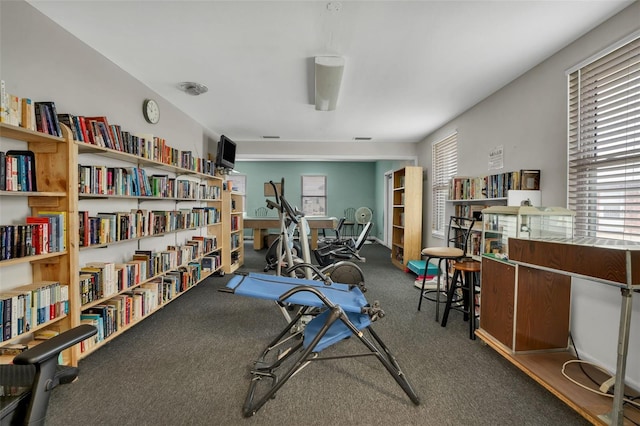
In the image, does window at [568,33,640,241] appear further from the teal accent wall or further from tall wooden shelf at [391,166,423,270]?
the teal accent wall

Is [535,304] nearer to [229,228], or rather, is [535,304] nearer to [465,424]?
[465,424]

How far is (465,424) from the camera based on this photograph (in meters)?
1.60

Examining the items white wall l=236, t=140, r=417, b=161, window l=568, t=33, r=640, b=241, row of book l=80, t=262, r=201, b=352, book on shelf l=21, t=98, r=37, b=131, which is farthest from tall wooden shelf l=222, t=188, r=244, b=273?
window l=568, t=33, r=640, b=241

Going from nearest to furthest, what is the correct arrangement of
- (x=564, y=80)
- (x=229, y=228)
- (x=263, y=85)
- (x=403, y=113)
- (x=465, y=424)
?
(x=465, y=424) → (x=564, y=80) → (x=263, y=85) → (x=403, y=113) → (x=229, y=228)

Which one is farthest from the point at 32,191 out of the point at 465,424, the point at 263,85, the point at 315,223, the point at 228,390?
the point at 315,223

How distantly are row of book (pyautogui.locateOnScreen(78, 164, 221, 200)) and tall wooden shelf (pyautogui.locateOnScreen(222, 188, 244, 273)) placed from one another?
0.99 meters

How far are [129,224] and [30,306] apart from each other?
40.2 inches

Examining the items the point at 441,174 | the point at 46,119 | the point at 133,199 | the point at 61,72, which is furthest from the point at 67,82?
the point at 441,174

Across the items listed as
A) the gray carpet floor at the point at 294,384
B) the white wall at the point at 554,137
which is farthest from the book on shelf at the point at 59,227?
the white wall at the point at 554,137

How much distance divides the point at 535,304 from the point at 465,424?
1.11m

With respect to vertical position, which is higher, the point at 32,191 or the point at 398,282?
the point at 32,191

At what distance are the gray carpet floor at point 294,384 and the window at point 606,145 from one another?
4.47 feet

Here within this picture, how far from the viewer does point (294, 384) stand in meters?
1.96

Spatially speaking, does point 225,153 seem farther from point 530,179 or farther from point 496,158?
point 530,179
